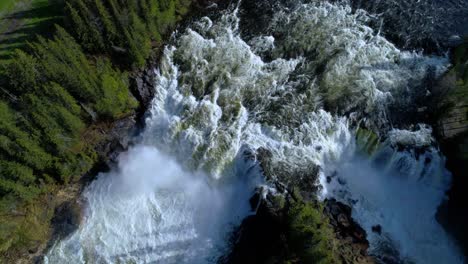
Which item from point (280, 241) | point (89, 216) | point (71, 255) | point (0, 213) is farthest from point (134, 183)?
point (280, 241)

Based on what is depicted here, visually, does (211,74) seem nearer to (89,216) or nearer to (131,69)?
(131,69)

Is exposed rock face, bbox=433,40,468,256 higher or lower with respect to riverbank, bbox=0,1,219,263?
higher

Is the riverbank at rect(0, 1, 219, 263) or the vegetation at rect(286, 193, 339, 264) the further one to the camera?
the riverbank at rect(0, 1, 219, 263)

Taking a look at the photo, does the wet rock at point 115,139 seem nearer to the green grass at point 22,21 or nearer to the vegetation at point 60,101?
the vegetation at point 60,101

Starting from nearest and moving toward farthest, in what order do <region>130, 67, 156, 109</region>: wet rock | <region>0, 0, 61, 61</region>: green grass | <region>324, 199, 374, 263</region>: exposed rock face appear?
<region>324, 199, 374, 263</region>: exposed rock face → <region>130, 67, 156, 109</region>: wet rock → <region>0, 0, 61, 61</region>: green grass

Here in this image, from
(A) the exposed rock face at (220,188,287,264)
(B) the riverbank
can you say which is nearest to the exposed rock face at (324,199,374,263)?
(A) the exposed rock face at (220,188,287,264)

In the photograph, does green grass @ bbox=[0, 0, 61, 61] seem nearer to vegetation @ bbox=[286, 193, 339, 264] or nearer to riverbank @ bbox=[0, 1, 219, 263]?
riverbank @ bbox=[0, 1, 219, 263]

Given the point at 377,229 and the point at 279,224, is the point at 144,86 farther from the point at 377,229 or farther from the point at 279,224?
the point at 377,229
